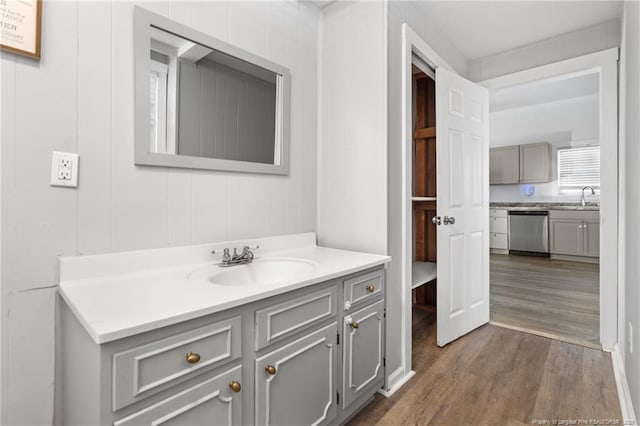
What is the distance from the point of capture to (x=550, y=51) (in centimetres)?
263

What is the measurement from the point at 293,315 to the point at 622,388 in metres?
1.95

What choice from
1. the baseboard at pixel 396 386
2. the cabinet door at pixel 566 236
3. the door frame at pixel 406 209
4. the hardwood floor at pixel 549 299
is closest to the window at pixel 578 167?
the cabinet door at pixel 566 236

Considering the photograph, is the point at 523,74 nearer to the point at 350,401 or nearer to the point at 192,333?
the point at 350,401

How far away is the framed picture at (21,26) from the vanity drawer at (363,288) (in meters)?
1.41

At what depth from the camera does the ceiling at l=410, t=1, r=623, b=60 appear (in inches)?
85.9

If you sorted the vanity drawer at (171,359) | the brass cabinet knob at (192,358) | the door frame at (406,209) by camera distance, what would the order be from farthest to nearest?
the door frame at (406,209)
the brass cabinet knob at (192,358)
the vanity drawer at (171,359)

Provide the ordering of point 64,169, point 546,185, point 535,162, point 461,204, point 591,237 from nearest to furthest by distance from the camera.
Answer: point 64,169
point 461,204
point 591,237
point 535,162
point 546,185

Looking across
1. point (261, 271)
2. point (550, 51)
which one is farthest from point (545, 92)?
point (261, 271)

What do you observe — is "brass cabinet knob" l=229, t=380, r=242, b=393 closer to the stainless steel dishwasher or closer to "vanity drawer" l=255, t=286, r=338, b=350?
"vanity drawer" l=255, t=286, r=338, b=350

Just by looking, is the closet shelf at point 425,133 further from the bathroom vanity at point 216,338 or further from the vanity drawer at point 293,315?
the vanity drawer at point 293,315

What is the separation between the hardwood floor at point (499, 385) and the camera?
1.57 metres

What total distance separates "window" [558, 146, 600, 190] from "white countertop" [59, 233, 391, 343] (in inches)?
233

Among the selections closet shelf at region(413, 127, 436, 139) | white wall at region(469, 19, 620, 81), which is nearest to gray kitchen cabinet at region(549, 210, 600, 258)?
white wall at region(469, 19, 620, 81)

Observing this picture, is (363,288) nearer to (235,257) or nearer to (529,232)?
(235,257)
